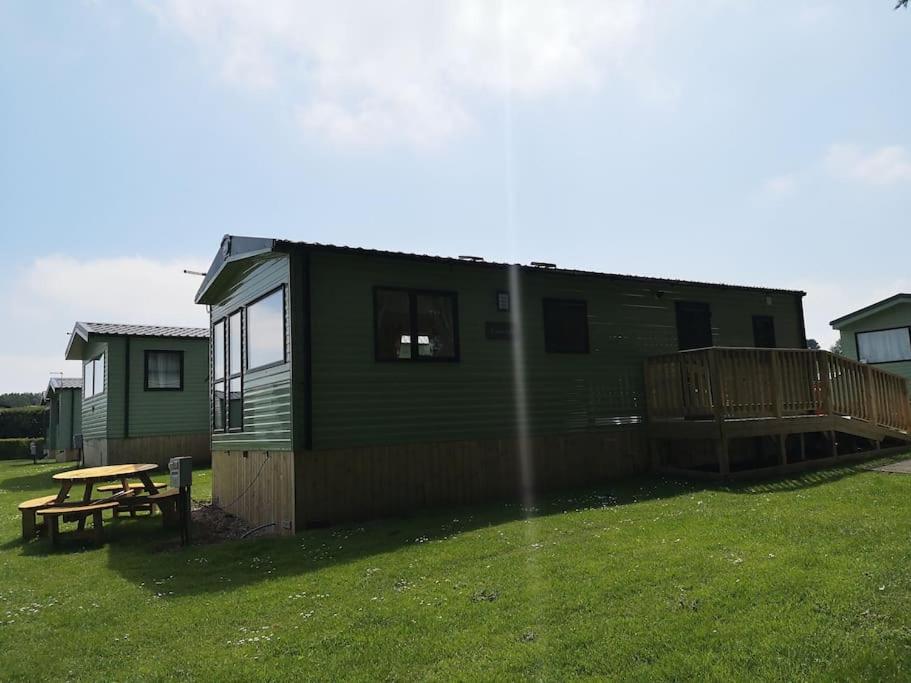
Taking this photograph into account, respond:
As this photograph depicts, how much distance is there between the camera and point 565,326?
11312 mm

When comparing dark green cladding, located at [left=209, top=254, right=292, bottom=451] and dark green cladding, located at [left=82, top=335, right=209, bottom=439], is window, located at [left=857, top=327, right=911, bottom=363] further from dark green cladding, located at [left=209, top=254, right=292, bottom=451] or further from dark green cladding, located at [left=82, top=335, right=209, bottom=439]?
dark green cladding, located at [left=82, top=335, right=209, bottom=439]

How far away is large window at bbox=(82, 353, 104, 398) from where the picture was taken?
20203mm

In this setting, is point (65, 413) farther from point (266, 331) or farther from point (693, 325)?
point (693, 325)

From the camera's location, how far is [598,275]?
11.6 meters

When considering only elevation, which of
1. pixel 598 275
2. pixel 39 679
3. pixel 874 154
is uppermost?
pixel 874 154

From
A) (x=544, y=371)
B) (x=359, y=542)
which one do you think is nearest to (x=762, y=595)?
(x=359, y=542)

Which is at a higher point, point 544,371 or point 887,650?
point 544,371

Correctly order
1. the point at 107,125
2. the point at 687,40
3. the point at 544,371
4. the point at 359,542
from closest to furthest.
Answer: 1. the point at 359,542
2. the point at 687,40
3. the point at 107,125
4. the point at 544,371

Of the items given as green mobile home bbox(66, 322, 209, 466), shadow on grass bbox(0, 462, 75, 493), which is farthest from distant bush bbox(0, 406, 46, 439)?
green mobile home bbox(66, 322, 209, 466)

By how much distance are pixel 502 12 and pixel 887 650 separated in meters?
7.23

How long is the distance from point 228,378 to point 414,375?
4034 mm

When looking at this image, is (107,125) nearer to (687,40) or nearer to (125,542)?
(125,542)

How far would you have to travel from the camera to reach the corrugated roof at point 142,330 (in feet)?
62.4

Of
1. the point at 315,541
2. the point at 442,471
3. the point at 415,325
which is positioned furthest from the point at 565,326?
the point at 315,541
